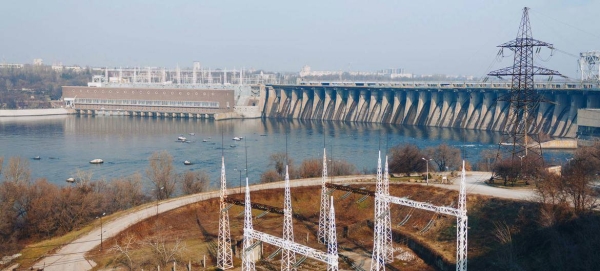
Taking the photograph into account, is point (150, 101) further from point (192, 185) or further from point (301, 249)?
point (301, 249)

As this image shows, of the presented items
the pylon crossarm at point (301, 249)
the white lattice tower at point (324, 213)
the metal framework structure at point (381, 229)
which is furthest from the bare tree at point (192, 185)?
the pylon crossarm at point (301, 249)

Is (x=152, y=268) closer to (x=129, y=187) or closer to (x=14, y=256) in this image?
(x=14, y=256)

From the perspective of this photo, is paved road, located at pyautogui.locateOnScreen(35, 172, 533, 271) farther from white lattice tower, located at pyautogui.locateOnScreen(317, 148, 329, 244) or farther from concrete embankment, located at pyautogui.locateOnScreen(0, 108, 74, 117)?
concrete embankment, located at pyautogui.locateOnScreen(0, 108, 74, 117)

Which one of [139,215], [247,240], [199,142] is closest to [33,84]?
[199,142]

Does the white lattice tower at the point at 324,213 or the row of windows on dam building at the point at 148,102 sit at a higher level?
the row of windows on dam building at the point at 148,102

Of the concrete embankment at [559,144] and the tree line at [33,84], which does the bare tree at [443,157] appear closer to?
the concrete embankment at [559,144]
